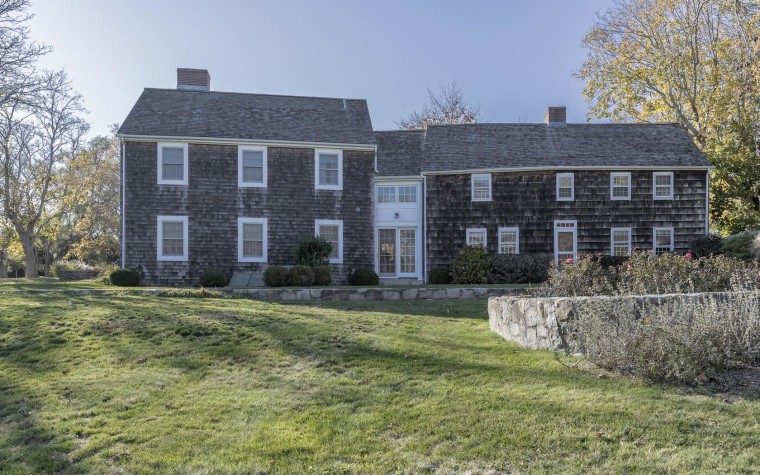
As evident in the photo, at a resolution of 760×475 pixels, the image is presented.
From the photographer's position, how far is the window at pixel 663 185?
22.2 metres

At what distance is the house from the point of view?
2048cm

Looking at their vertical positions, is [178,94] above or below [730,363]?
above

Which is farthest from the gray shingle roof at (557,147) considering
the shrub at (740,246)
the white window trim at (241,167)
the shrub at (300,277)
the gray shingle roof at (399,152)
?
the shrub at (300,277)

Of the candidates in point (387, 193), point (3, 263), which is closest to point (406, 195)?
point (387, 193)

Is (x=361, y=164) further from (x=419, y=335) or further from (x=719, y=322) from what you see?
(x=719, y=322)

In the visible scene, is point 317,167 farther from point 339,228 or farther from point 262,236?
point 262,236

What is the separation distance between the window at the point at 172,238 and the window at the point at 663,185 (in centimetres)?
1748

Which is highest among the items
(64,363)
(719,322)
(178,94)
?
(178,94)

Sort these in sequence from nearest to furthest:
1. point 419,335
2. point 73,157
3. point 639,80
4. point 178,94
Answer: point 419,335, point 178,94, point 639,80, point 73,157

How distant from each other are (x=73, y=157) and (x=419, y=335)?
3494 cm

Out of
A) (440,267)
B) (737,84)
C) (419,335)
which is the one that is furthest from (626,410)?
(737,84)

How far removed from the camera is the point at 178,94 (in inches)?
900

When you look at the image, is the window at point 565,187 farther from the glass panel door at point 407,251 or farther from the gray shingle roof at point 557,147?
the glass panel door at point 407,251

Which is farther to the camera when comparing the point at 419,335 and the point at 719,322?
the point at 419,335
